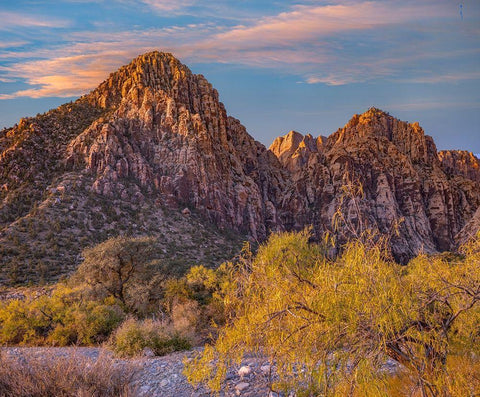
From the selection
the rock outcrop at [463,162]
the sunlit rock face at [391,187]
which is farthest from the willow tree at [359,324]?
the rock outcrop at [463,162]

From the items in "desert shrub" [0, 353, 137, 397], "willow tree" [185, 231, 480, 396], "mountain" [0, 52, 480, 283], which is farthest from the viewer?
"mountain" [0, 52, 480, 283]

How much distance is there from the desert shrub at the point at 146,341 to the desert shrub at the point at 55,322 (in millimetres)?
2827

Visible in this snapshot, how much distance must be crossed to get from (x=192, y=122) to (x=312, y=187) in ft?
138

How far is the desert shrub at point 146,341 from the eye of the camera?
15.5m

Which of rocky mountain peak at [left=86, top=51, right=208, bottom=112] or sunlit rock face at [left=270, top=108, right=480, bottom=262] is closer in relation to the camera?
rocky mountain peak at [left=86, top=51, right=208, bottom=112]

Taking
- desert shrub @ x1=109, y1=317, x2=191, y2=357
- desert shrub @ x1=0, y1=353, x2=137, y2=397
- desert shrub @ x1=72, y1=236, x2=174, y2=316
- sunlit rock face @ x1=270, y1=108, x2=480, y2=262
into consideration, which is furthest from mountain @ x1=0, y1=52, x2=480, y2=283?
desert shrub @ x1=0, y1=353, x2=137, y2=397

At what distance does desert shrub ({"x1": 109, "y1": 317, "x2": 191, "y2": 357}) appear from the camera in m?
15.5

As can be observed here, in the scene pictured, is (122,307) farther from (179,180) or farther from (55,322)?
(179,180)

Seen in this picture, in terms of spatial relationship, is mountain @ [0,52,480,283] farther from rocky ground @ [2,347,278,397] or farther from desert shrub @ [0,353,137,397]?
desert shrub @ [0,353,137,397]

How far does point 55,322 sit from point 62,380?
511 inches

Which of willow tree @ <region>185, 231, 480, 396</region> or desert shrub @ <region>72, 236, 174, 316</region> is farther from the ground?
willow tree @ <region>185, 231, 480, 396</region>

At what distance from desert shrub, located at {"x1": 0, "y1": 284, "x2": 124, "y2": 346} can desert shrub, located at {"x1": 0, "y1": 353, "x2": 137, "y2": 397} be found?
9.18 metres

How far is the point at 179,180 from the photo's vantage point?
234ft

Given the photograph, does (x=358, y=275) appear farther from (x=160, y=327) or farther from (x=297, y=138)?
(x=297, y=138)
